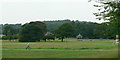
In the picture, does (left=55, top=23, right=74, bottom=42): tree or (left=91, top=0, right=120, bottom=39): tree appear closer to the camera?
(left=91, top=0, right=120, bottom=39): tree

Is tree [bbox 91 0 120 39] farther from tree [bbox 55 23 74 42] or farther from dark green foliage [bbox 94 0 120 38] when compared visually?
tree [bbox 55 23 74 42]

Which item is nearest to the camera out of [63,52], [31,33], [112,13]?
[112,13]

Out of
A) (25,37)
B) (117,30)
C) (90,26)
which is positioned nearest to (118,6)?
(117,30)

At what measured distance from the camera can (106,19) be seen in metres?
15.1

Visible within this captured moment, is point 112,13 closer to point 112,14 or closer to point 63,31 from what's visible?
point 112,14

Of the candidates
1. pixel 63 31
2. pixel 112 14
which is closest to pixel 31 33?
pixel 63 31

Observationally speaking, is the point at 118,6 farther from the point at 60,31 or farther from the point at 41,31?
the point at 60,31

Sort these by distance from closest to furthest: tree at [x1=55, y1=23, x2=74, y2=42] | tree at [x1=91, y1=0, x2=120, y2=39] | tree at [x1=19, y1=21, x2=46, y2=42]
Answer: tree at [x1=91, y1=0, x2=120, y2=39]
tree at [x1=19, y1=21, x2=46, y2=42]
tree at [x1=55, y1=23, x2=74, y2=42]

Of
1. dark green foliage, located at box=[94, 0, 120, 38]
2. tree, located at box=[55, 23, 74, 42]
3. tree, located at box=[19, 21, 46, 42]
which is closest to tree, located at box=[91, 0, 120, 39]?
dark green foliage, located at box=[94, 0, 120, 38]

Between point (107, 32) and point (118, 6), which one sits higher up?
point (118, 6)

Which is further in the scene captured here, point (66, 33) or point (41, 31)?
point (66, 33)

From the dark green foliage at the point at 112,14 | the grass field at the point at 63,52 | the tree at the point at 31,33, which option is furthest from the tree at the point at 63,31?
the dark green foliage at the point at 112,14

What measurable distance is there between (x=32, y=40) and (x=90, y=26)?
37.9 meters

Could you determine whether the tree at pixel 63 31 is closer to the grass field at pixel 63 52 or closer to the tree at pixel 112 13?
the grass field at pixel 63 52
